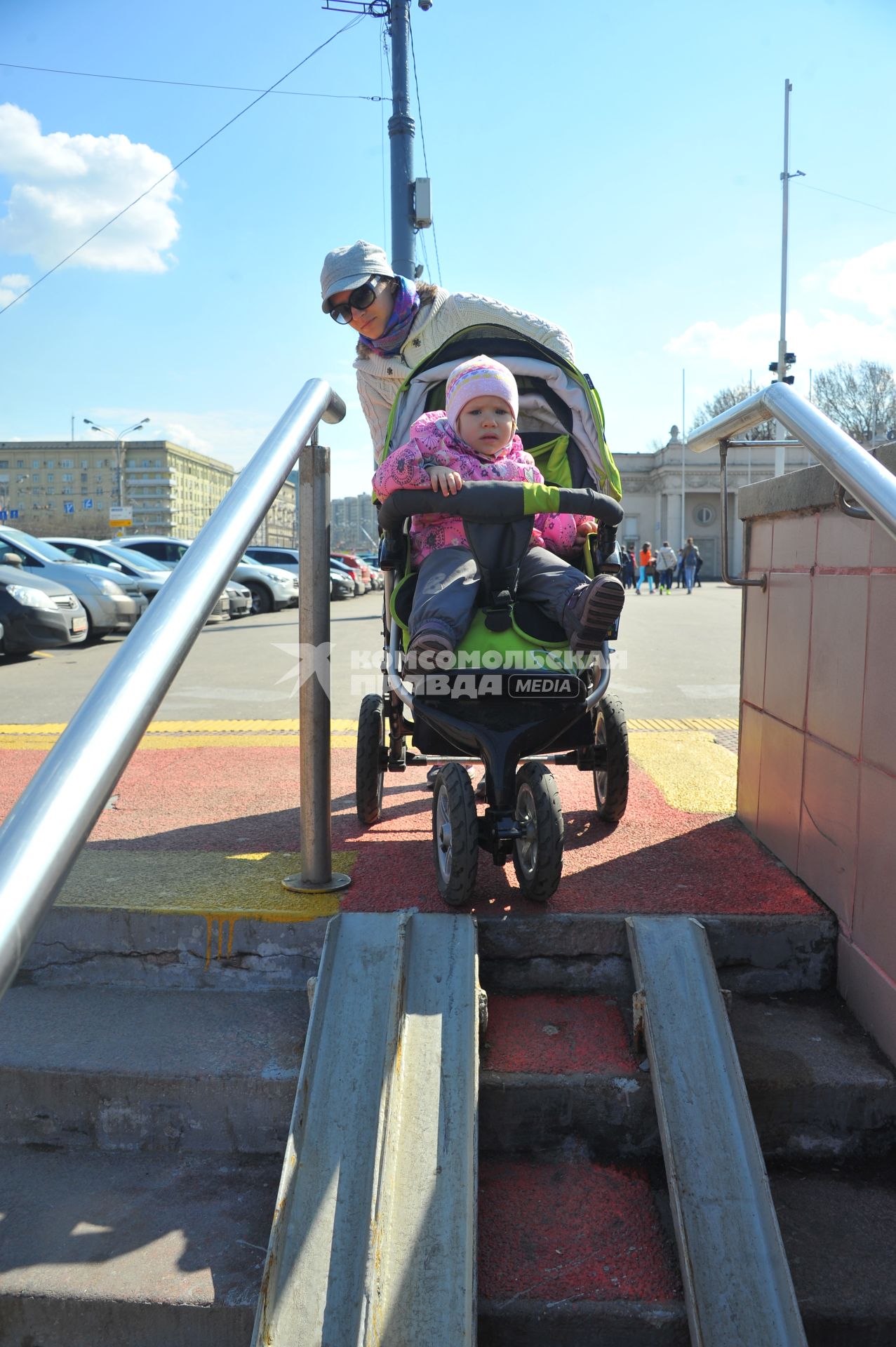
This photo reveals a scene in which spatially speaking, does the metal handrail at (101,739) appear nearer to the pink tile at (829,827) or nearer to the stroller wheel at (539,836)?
the stroller wheel at (539,836)

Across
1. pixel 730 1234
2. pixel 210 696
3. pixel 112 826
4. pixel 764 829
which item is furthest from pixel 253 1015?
pixel 210 696

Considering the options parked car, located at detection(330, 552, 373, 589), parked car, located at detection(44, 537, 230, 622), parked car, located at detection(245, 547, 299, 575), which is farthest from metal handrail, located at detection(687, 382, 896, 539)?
parked car, located at detection(330, 552, 373, 589)

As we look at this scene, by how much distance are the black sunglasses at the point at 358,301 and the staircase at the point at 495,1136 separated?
2404mm

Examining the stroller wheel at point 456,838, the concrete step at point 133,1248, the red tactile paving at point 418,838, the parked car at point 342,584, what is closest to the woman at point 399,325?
the red tactile paving at point 418,838

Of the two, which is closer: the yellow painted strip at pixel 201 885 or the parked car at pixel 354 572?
the yellow painted strip at pixel 201 885

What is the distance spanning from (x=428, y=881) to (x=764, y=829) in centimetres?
112

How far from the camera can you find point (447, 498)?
283cm

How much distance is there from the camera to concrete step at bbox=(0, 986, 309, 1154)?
7.09ft

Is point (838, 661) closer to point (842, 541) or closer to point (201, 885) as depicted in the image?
point (842, 541)

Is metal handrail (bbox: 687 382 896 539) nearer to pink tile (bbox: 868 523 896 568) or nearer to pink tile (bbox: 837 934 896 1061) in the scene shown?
pink tile (bbox: 868 523 896 568)

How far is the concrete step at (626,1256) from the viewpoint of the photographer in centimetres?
178

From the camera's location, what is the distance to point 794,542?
9.72 feet

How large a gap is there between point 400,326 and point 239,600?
15.8m

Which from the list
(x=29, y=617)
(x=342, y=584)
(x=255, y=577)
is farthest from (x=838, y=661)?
(x=342, y=584)
